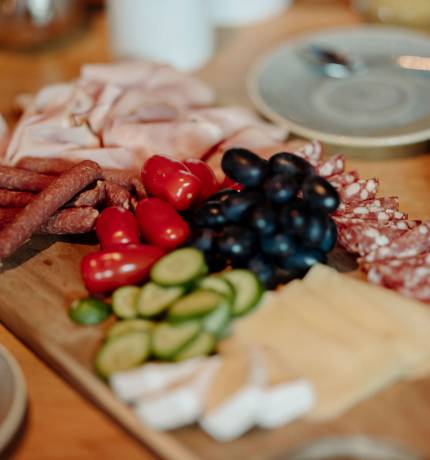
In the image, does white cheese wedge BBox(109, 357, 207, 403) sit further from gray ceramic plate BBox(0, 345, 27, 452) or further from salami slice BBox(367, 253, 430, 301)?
salami slice BBox(367, 253, 430, 301)

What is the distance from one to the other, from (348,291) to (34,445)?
607 mm

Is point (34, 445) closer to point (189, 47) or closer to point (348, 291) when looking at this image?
point (348, 291)

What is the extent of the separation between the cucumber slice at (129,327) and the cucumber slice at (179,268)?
0.27ft

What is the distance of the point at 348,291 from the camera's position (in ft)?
4.53

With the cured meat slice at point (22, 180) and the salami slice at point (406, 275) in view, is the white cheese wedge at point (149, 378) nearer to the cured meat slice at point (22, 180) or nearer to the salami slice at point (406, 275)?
the salami slice at point (406, 275)

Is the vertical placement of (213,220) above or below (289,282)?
above

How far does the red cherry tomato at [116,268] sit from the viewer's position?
1.49m

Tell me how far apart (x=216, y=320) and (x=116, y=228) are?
38 centimetres

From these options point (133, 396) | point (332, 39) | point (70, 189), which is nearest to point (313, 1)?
Answer: point (332, 39)

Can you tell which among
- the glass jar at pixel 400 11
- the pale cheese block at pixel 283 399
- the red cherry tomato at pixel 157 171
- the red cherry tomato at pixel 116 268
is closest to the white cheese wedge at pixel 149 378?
the pale cheese block at pixel 283 399

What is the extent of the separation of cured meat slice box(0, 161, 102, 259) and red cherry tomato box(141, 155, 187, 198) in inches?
4.7

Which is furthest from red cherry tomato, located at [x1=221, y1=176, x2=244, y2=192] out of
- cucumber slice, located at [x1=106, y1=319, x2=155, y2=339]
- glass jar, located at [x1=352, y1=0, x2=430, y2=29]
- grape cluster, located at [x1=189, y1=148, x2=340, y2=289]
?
glass jar, located at [x1=352, y1=0, x2=430, y2=29]

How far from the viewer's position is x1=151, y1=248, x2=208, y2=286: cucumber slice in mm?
1393

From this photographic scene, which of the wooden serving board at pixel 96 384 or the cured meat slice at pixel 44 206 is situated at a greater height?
the cured meat slice at pixel 44 206
